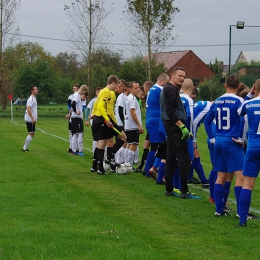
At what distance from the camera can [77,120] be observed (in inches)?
695

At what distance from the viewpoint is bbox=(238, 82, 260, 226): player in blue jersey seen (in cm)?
Answer: 752

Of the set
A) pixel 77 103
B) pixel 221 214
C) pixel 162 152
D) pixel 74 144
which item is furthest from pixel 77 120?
pixel 221 214

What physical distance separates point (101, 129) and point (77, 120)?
4746 millimetres

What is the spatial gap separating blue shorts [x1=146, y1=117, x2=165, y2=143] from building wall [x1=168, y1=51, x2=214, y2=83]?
76.7 meters

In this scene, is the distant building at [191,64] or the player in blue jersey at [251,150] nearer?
the player in blue jersey at [251,150]

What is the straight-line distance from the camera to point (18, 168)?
1406 cm

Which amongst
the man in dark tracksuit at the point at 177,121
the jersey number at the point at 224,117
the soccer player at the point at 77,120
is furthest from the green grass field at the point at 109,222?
the soccer player at the point at 77,120

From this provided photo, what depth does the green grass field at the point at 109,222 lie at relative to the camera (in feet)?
21.3

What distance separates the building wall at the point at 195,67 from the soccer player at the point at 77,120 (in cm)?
7183

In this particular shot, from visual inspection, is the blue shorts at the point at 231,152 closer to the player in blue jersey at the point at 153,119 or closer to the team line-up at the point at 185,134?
the team line-up at the point at 185,134

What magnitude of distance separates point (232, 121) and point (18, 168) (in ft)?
23.6

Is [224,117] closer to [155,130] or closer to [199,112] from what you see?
[199,112]

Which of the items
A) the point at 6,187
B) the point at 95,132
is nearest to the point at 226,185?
the point at 6,187

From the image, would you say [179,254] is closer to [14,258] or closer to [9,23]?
[14,258]
